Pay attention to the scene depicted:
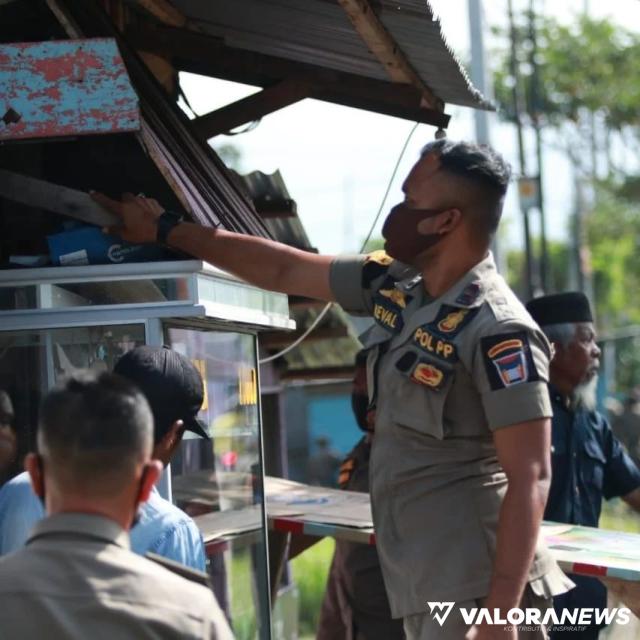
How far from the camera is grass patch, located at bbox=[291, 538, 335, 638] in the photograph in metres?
8.61

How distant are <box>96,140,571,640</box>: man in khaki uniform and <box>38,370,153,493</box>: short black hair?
3.41 feet

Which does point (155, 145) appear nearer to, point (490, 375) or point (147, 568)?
point (490, 375)

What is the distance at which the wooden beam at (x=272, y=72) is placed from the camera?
4379 mm

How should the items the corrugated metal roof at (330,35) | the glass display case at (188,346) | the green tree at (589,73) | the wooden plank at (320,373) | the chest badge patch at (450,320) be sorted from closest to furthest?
the chest badge patch at (450,320)
the glass display case at (188,346)
the corrugated metal roof at (330,35)
the wooden plank at (320,373)
the green tree at (589,73)

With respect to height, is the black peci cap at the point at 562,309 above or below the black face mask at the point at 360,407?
above

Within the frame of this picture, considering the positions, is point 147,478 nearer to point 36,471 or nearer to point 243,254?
point 36,471

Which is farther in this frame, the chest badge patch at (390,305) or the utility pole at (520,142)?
the utility pole at (520,142)

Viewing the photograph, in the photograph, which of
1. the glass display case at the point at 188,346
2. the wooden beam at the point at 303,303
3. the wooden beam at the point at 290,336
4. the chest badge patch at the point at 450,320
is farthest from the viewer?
the wooden beam at the point at 290,336

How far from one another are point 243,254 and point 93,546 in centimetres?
160

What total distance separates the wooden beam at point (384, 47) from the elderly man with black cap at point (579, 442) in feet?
3.28

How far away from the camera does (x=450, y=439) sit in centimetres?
298

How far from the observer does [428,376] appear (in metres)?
2.96

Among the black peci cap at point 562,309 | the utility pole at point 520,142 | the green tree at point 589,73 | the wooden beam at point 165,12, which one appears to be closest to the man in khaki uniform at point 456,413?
the wooden beam at point 165,12

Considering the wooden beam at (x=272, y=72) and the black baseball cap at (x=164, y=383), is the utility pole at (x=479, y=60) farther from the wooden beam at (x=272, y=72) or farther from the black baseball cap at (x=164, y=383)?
the black baseball cap at (x=164, y=383)
